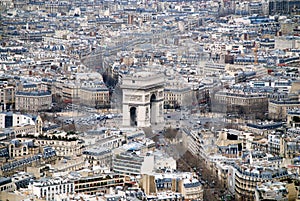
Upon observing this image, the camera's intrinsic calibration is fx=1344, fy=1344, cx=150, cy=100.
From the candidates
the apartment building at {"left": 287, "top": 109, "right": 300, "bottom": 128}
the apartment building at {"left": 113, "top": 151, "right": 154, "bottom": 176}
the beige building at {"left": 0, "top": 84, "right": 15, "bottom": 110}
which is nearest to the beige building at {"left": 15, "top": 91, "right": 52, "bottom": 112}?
the beige building at {"left": 0, "top": 84, "right": 15, "bottom": 110}

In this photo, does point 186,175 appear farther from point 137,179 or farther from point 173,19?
point 173,19

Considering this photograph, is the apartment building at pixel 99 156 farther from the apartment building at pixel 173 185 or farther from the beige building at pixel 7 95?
the beige building at pixel 7 95

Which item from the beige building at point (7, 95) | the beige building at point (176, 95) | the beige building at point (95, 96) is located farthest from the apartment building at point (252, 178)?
the beige building at point (7, 95)

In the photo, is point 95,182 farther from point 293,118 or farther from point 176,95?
point 176,95

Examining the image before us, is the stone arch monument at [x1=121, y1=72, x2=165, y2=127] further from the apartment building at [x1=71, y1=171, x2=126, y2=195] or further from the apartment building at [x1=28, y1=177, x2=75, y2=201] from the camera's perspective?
the apartment building at [x1=28, y1=177, x2=75, y2=201]

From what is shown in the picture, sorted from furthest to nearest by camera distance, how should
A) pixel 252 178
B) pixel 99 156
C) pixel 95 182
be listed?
pixel 99 156 → pixel 252 178 → pixel 95 182

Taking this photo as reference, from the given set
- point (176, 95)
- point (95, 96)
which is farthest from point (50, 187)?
point (95, 96)
